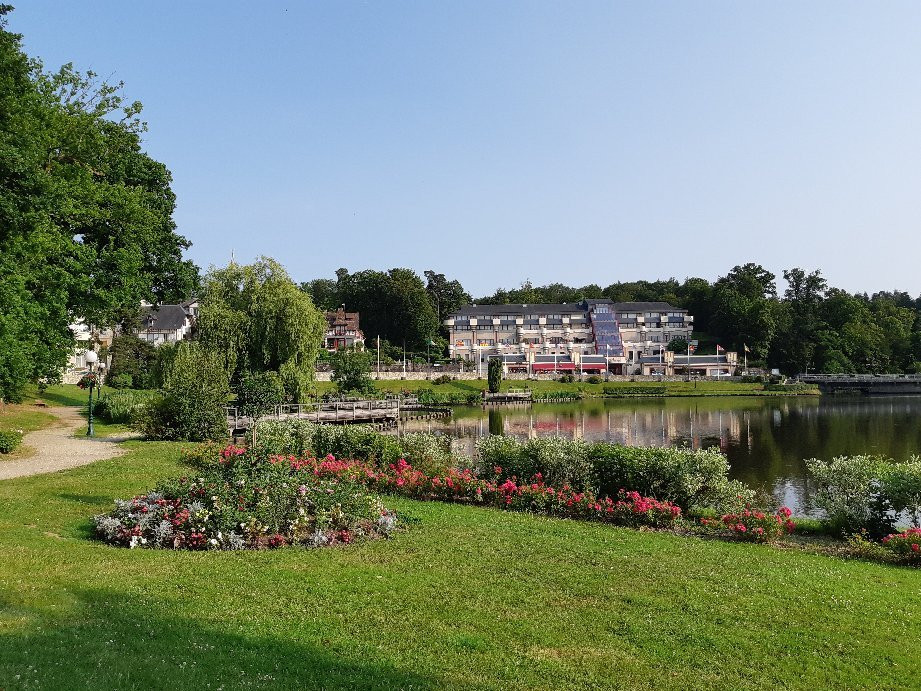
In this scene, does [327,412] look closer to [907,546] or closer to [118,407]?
[118,407]

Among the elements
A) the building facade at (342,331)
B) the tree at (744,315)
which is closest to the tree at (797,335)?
the tree at (744,315)

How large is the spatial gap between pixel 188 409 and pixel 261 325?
42.2ft

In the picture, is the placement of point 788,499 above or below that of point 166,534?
below

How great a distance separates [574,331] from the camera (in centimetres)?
12338

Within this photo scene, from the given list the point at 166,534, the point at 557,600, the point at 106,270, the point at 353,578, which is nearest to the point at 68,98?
the point at 106,270

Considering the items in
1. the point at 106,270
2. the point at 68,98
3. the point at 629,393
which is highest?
the point at 68,98

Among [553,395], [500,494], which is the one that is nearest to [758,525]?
[500,494]

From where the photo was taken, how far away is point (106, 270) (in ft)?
78.0

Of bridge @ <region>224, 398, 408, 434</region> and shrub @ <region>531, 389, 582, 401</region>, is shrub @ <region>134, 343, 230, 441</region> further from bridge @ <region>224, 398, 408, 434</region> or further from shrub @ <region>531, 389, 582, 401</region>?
shrub @ <region>531, 389, 582, 401</region>

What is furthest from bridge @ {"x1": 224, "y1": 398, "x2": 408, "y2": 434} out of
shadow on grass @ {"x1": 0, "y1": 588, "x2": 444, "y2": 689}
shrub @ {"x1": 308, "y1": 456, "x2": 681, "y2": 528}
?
shadow on grass @ {"x1": 0, "y1": 588, "x2": 444, "y2": 689}

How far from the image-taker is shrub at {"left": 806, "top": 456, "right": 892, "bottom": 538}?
14000 millimetres

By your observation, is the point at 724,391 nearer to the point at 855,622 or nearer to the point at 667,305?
the point at 667,305

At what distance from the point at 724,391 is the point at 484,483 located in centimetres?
8189

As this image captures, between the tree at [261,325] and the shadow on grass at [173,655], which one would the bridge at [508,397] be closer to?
the tree at [261,325]
